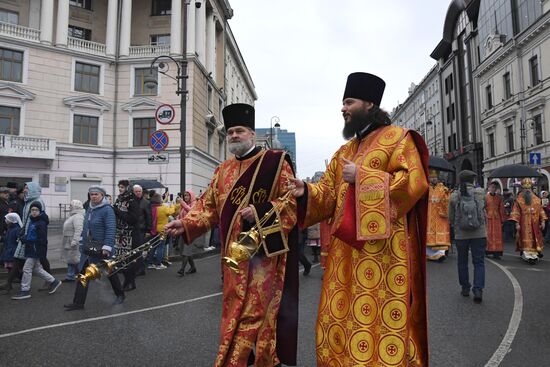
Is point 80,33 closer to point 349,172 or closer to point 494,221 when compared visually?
point 494,221

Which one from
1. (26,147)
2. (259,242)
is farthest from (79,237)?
(26,147)

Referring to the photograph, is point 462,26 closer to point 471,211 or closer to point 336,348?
point 471,211

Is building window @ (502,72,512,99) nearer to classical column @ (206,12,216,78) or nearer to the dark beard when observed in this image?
classical column @ (206,12,216,78)

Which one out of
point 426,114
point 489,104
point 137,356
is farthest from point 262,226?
point 426,114

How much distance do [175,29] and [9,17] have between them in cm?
1044

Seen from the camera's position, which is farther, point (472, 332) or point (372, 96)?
point (472, 332)

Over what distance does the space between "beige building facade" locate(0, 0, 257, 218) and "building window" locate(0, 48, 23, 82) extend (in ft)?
0.18

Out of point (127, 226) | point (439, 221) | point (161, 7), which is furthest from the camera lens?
point (161, 7)

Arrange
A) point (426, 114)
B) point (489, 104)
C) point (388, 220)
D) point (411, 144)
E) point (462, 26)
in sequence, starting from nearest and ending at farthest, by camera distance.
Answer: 1. point (388, 220)
2. point (411, 144)
3. point (489, 104)
4. point (462, 26)
5. point (426, 114)

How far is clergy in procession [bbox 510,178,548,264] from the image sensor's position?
439 inches

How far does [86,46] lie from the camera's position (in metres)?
28.8

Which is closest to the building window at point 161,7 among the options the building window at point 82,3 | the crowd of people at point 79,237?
the building window at point 82,3

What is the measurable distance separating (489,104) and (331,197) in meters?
43.5

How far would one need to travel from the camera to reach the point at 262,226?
9.84ft
